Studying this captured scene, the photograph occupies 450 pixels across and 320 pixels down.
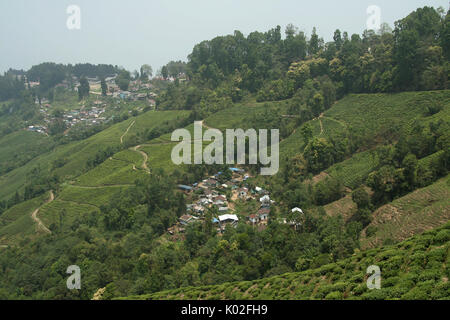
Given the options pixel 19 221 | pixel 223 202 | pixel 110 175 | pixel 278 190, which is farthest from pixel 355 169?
pixel 19 221

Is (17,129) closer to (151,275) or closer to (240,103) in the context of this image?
(240,103)

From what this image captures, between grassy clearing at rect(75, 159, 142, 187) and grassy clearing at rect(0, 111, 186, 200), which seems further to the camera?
grassy clearing at rect(0, 111, 186, 200)

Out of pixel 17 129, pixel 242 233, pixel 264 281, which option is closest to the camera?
pixel 264 281

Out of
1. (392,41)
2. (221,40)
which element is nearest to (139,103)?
(221,40)

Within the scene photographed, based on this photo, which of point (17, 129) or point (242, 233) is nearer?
point (242, 233)

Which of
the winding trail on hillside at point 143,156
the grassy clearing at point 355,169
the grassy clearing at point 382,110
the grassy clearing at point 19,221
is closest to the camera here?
the grassy clearing at point 355,169

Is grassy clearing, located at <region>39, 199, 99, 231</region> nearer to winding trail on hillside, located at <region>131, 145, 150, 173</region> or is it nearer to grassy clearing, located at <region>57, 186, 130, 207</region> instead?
grassy clearing, located at <region>57, 186, 130, 207</region>

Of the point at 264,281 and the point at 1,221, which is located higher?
the point at 264,281

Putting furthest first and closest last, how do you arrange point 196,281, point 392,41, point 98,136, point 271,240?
point 98,136, point 392,41, point 271,240, point 196,281

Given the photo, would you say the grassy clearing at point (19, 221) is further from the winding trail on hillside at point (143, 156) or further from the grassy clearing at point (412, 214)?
the grassy clearing at point (412, 214)

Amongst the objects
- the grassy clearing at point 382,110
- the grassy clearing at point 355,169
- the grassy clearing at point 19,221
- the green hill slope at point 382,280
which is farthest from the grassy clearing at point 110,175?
the green hill slope at point 382,280

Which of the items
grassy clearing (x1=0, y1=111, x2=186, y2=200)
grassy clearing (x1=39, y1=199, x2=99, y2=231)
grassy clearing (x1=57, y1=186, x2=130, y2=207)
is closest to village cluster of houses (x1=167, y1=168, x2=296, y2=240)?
grassy clearing (x1=57, y1=186, x2=130, y2=207)
